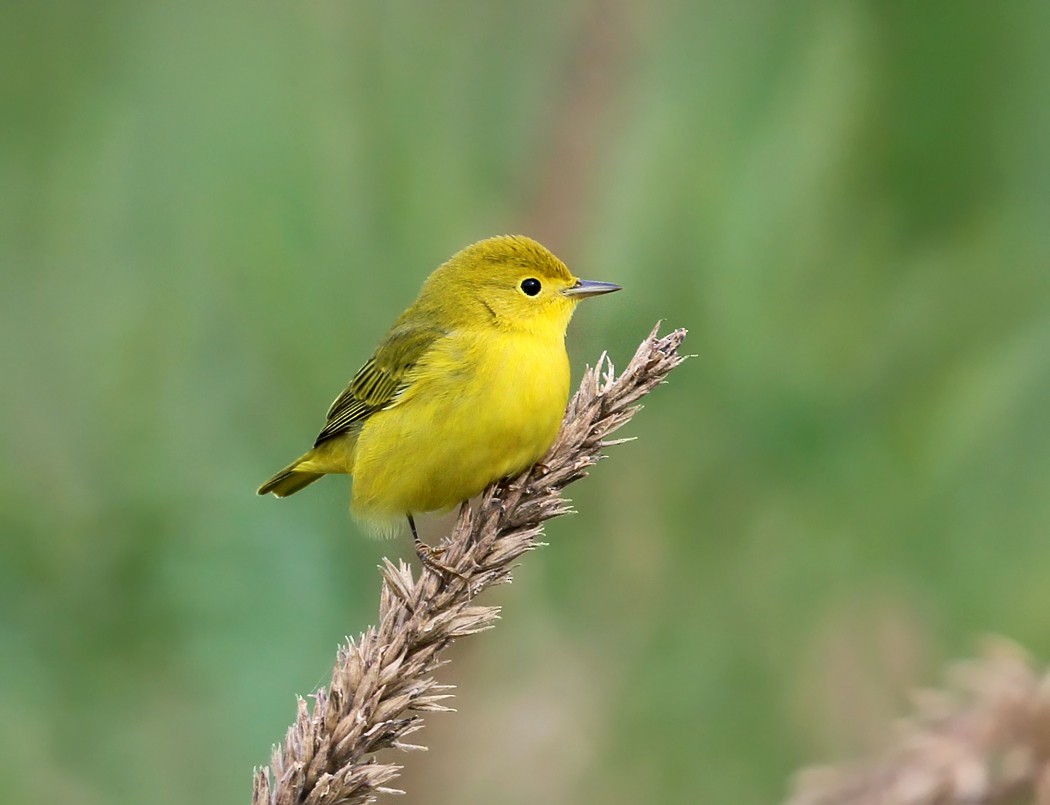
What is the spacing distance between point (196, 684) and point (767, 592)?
212 cm

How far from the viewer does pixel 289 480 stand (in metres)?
5.05

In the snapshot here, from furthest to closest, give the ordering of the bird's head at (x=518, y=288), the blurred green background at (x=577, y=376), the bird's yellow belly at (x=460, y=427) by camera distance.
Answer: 1. the blurred green background at (x=577, y=376)
2. the bird's head at (x=518, y=288)
3. the bird's yellow belly at (x=460, y=427)

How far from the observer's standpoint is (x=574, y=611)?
4.73 metres

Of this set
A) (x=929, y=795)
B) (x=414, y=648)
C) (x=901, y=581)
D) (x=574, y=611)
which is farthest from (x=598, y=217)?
(x=929, y=795)

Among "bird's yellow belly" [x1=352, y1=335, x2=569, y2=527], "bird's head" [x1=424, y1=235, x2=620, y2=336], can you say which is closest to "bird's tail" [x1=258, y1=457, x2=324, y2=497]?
"bird's yellow belly" [x1=352, y1=335, x2=569, y2=527]

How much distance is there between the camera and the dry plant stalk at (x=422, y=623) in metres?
2.19

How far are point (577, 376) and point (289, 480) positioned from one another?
4.32ft

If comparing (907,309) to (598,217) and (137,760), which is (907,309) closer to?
(598,217)

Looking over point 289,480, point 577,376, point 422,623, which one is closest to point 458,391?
point 577,376

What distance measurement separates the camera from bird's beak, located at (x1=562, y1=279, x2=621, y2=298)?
13.9 ft

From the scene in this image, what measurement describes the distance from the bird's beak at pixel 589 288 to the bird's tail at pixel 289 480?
125 cm

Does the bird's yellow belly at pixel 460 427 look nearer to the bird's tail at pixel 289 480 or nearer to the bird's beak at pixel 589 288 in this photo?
the bird's beak at pixel 589 288

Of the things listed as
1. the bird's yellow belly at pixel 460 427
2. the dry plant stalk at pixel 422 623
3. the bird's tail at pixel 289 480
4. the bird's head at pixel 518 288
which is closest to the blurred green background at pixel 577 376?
the bird's tail at pixel 289 480

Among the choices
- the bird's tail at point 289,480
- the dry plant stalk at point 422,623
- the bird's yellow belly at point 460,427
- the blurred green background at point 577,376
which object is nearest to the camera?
the dry plant stalk at point 422,623
